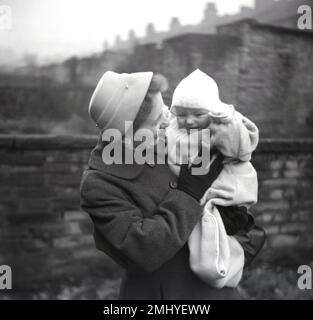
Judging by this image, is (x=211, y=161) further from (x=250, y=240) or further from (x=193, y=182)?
(x=250, y=240)

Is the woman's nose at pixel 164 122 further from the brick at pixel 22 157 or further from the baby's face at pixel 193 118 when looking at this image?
the brick at pixel 22 157

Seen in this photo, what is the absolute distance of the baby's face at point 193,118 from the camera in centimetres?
191

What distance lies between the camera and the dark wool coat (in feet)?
5.73

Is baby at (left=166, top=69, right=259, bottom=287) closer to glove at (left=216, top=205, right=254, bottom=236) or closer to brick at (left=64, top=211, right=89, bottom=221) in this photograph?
glove at (left=216, top=205, right=254, bottom=236)

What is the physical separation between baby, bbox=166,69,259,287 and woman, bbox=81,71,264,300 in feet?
0.19

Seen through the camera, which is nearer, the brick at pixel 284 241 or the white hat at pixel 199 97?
the white hat at pixel 199 97

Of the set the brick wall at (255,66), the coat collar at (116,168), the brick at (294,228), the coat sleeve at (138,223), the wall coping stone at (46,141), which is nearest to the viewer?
the coat sleeve at (138,223)

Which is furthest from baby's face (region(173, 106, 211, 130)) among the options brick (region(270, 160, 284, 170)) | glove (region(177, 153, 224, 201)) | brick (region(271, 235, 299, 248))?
brick (region(271, 235, 299, 248))

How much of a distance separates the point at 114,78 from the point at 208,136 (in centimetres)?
46

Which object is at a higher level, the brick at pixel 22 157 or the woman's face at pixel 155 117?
the woman's face at pixel 155 117

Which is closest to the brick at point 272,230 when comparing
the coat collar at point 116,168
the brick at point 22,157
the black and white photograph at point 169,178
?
the black and white photograph at point 169,178
